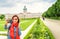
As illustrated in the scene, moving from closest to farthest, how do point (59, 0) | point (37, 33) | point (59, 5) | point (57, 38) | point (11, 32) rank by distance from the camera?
point (11, 32)
point (37, 33)
point (57, 38)
point (59, 5)
point (59, 0)

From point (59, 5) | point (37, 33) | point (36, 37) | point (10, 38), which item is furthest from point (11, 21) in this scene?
point (59, 5)

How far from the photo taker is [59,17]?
31.8 m

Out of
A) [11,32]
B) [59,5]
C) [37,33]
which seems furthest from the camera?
[59,5]

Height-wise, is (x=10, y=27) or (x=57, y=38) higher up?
(x=10, y=27)

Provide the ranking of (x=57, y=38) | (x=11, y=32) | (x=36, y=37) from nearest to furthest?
1. (x=11, y=32)
2. (x=36, y=37)
3. (x=57, y=38)

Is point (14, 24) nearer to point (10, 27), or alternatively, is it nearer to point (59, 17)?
point (10, 27)


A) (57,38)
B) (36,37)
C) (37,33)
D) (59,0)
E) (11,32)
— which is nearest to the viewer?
(11,32)

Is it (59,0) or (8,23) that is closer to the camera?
(8,23)

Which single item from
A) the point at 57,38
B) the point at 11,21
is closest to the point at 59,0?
the point at 57,38

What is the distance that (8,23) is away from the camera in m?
3.93

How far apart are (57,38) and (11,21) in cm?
343

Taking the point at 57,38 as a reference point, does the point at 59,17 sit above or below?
below

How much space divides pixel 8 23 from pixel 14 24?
11 centimetres

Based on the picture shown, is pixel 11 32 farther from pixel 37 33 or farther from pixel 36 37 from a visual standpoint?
pixel 37 33
